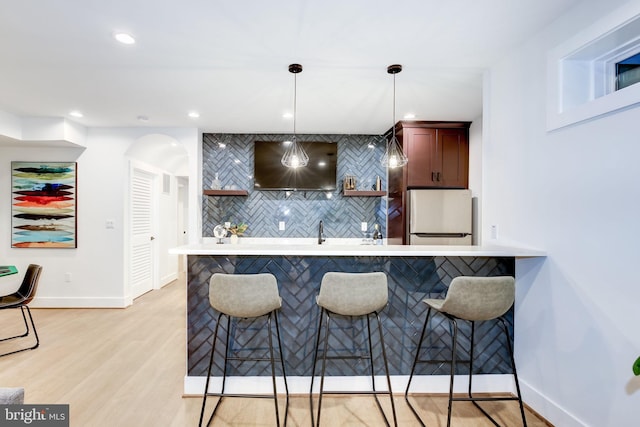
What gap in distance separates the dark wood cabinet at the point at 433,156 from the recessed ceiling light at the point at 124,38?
300 centimetres

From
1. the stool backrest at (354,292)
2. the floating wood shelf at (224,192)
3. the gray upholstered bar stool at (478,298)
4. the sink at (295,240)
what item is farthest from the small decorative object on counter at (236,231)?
the gray upholstered bar stool at (478,298)

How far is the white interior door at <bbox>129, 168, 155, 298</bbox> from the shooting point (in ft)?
15.8

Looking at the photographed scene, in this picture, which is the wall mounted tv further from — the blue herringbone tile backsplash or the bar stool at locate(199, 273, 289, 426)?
the bar stool at locate(199, 273, 289, 426)

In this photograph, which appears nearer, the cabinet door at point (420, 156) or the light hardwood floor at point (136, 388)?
the light hardwood floor at point (136, 388)

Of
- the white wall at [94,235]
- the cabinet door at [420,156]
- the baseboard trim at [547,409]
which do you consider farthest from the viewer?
the white wall at [94,235]

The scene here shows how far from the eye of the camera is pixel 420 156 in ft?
13.3

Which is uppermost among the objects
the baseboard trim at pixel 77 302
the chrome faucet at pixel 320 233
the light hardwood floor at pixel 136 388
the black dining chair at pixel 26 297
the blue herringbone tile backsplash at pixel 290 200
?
the blue herringbone tile backsplash at pixel 290 200

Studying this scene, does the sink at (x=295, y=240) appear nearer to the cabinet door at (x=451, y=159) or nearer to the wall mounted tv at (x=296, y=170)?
the wall mounted tv at (x=296, y=170)

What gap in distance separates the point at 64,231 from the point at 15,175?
1013mm

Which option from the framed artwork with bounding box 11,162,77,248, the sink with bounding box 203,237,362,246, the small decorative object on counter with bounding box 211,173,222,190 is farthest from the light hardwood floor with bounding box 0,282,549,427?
the small decorative object on counter with bounding box 211,173,222,190

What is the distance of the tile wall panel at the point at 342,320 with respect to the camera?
235 cm

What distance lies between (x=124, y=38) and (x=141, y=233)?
3.63 m

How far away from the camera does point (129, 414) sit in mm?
2131

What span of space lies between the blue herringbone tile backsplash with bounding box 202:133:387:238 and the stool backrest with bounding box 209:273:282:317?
2750mm
